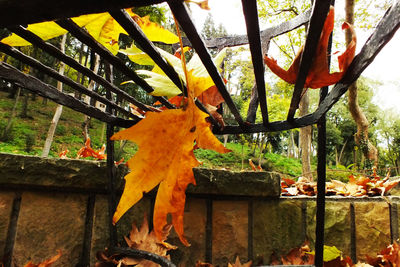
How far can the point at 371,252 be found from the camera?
1029mm

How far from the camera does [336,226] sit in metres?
1.07

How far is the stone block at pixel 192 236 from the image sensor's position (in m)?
0.99

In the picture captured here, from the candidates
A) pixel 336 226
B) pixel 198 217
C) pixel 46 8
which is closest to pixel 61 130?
pixel 198 217

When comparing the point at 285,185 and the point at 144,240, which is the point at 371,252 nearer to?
the point at 285,185

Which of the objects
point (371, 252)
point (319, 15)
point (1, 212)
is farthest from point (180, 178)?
point (371, 252)

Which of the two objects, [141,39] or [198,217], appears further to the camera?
[198,217]

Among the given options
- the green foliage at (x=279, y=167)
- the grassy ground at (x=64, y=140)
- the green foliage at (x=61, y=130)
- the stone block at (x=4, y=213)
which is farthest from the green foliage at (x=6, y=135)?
the green foliage at (x=279, y=167)

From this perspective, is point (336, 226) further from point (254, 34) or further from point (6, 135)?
point (6, 135)

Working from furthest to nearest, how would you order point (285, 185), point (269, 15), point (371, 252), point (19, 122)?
point (19, 122) < point (269, 15) < point (285, 185) < point (371, 252)

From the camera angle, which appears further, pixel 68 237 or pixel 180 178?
pixel 68 237

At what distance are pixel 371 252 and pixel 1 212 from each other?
1.46 metres

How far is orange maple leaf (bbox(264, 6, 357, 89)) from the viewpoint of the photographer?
15.9 inches

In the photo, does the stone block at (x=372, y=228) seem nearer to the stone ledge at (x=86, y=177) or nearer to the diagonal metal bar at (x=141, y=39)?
the stone ledge at (x=86, y=177)

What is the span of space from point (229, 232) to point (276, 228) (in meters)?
0.22
